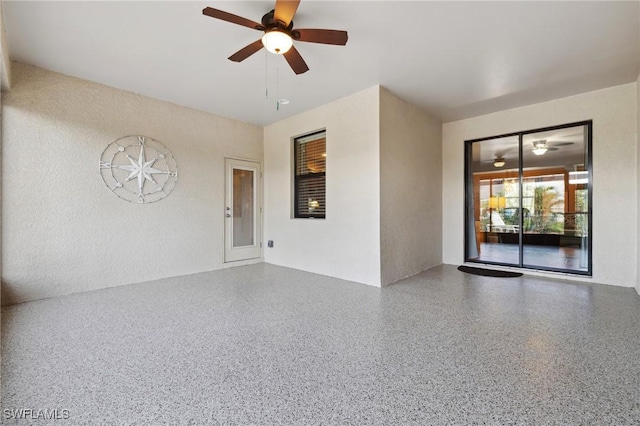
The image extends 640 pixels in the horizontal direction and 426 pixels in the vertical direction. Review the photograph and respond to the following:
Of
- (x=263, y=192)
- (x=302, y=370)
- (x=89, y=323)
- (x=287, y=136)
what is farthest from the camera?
(x=263, y=192)

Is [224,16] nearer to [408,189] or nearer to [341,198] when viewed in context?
[341,198]

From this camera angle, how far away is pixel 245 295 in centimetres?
369

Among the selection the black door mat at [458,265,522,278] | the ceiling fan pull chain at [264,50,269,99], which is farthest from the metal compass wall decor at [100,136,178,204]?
the black door mat at [458,265,522,278]

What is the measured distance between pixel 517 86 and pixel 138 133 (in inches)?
216

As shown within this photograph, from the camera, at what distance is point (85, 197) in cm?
387

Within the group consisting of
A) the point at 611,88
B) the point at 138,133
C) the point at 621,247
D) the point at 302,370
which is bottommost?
the point at 302,370

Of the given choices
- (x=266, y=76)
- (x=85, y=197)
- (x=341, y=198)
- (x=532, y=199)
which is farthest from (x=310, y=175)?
(x=532, y=199)

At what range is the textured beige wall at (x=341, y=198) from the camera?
416 centimetres

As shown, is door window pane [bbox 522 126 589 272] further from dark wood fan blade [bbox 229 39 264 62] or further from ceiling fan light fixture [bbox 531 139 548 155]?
dark wood fan blade [bbox 229 39 264 62]

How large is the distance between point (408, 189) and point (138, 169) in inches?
163

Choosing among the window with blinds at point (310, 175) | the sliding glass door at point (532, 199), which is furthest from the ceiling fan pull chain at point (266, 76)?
the sliding glass door at point (532, 199)

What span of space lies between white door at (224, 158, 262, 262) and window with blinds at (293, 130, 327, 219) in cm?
92

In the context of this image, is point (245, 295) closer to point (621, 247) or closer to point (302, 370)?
point (302, 370)

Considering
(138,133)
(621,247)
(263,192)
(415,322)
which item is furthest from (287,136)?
(621,247)
